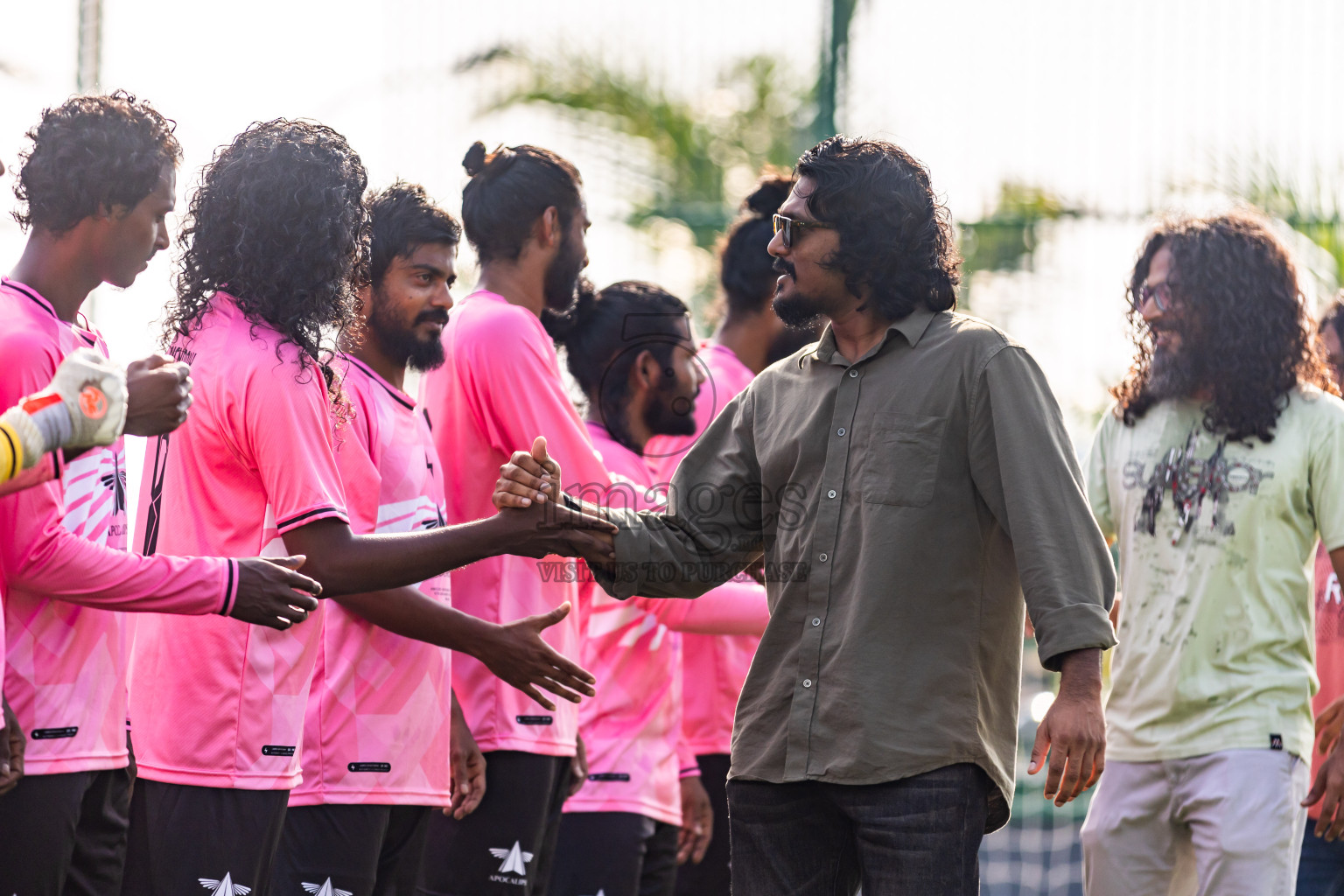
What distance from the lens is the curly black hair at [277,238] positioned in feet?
10.9

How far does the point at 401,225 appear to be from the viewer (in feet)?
13.0

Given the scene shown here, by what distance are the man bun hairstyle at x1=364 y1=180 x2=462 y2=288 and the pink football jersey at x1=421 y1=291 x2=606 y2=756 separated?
0.30 m

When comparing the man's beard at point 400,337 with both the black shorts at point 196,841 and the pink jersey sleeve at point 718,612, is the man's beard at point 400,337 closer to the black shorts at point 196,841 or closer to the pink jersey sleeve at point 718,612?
the pink jersey sleeve at point 718,612

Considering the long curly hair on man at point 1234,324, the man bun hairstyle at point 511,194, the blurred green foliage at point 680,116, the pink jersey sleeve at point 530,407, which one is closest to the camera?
the pink jersey sleeve at point 530,407

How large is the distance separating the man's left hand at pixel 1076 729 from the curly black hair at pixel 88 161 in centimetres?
224

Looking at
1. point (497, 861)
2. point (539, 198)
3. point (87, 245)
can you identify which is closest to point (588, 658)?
point (497, 861)

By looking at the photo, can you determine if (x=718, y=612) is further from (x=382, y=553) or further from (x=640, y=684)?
(x=382, y=553)

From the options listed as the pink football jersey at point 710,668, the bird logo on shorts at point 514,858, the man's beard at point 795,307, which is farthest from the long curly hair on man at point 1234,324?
the bird logo on shorts at point 514,858

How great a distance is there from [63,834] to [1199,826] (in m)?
2.84

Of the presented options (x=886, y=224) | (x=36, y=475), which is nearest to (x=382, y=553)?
(x=36, y=475)

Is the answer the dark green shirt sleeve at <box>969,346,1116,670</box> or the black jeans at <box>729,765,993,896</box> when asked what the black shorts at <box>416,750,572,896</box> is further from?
the dark green shirt sleeve at <box>969,346,1116,670</box>

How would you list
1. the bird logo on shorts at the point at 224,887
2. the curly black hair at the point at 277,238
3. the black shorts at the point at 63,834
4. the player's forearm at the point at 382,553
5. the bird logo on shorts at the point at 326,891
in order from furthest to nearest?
the bird logo on shorts at the point at 326,891 → the curly black hair at the point at 277,238 → the player's forearm at the point at 382,553 → the bird logo on shorts at the point at 224,887 → the black shorts at the point at 63,834

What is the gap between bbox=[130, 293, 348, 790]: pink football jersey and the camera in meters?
3.11

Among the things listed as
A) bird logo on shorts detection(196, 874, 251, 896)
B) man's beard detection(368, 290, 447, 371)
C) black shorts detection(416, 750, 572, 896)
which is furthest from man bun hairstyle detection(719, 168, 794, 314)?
bird logo on shorts detection(196, 874, 251, 896)
